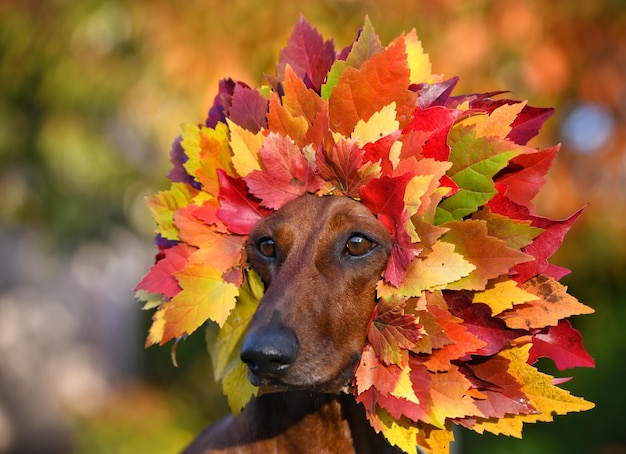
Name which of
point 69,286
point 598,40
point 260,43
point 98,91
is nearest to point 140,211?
point 98,91

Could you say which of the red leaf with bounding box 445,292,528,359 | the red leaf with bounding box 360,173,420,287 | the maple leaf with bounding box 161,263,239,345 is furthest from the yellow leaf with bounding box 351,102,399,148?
the maple leaf with bounding box 161,263,239,345

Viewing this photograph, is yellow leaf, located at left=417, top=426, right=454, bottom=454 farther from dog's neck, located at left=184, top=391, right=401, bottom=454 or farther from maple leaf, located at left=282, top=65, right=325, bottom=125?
maple leaf, located at left=282, top=65, right=325, bottom=125

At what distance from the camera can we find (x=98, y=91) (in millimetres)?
6848

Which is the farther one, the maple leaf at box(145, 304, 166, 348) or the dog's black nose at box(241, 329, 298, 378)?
the maple leaf at box(145, 304, 166, 348)

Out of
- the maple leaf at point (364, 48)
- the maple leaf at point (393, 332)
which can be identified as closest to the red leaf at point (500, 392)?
the maple leaf at point (393, 332)

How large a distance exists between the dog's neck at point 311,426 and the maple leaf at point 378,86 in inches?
34.1

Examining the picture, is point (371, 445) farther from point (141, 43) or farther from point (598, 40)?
point (141, 43)

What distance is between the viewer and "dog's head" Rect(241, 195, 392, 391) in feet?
7.78

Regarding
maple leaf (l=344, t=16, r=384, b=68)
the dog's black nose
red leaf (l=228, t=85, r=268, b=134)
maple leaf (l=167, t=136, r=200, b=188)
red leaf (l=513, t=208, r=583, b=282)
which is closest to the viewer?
the dog's black nose

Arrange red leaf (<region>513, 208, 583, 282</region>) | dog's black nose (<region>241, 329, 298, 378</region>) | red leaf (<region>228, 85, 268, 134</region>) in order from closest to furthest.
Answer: dog's black nose (<region>241, 329, 298, 378</region>) < red leaf (<region>513, 208, 583, 282</region>) < red leaf (<region>228, 85, 268, 134</region>)

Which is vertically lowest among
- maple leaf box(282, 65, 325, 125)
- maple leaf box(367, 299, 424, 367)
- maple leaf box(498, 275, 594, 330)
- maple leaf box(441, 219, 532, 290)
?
maple leaf box(498, 275, 594, 330)

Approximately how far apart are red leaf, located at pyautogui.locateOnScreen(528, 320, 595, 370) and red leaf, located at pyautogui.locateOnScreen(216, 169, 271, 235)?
90 centimetres

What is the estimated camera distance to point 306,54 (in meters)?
2.84

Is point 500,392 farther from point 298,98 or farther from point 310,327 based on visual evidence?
point 298,98
